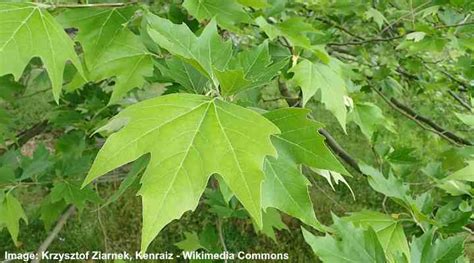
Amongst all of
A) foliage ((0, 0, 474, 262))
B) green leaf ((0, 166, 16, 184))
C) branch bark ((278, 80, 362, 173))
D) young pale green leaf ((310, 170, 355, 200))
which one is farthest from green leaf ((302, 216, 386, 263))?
green leaf ((0, 166, 16, 184))

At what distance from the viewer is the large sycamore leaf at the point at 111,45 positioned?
1.07 meters

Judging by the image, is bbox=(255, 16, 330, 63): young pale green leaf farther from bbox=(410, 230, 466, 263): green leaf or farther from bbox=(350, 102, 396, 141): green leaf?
bbox=(410, 230, 466, 263): green leaf

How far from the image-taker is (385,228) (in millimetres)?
1147

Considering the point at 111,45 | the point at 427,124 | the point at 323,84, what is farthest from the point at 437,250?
the point at 427,124

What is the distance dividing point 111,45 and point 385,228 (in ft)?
2.31

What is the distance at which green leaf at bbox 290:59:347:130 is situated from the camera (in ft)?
3.75

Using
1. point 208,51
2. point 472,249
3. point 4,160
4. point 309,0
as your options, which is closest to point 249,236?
point 472,249

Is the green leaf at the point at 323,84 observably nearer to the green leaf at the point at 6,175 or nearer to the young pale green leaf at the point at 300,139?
the young pale green leaf at the point at 300,139

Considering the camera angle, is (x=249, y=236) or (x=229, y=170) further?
(x=249, y=236)

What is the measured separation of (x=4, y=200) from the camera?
146cm

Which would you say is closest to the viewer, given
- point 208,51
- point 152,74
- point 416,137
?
point 208,51

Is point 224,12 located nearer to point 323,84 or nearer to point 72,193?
point 323,84

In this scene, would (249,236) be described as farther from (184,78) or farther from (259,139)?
(259,139)

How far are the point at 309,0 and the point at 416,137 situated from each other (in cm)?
227
